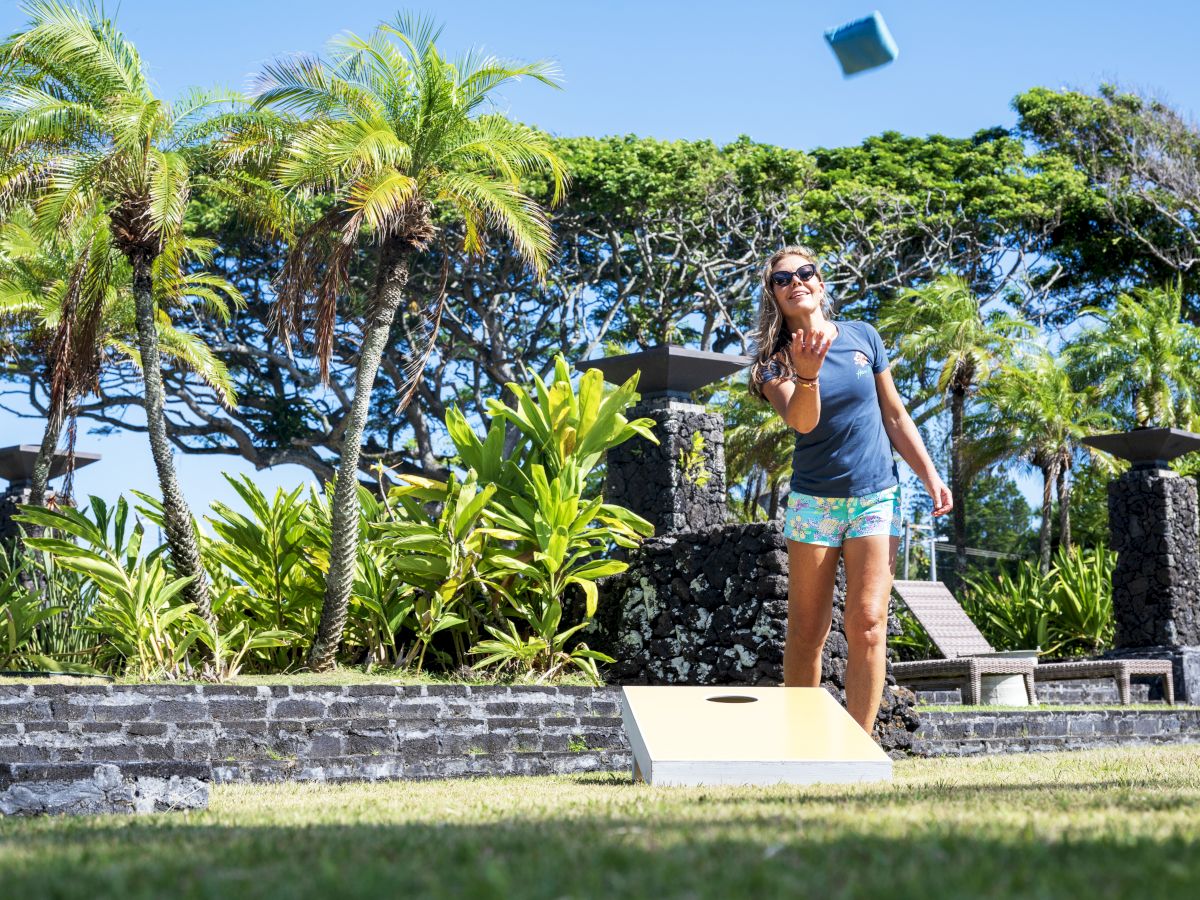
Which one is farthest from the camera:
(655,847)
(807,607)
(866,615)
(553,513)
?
(553,513)

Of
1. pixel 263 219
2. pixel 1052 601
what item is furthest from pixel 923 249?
pixel 263 219

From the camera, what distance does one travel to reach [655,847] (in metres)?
1.99

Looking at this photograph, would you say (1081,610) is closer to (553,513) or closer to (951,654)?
(951,654)

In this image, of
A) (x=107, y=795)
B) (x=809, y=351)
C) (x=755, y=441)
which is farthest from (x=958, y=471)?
(x=107, y=795)

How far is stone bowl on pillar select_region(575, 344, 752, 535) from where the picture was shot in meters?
8.55

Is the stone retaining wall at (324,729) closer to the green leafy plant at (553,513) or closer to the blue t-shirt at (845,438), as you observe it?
the green leafy plant at (553,513)

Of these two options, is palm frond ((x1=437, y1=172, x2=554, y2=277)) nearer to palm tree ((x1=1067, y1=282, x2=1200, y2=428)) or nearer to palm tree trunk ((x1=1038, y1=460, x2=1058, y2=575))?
palm tree ((x1=1067, y1=282, x2=1200, y2=428))

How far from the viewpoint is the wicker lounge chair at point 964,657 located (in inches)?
444

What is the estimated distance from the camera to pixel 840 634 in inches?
258

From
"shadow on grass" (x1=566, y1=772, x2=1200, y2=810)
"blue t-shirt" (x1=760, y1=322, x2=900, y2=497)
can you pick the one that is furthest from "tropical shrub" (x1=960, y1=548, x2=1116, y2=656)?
"shadow on grass" (x1=566, y1=772, x2=1200, y2=810)

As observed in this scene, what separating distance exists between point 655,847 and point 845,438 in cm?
244

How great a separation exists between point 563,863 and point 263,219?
1010 centimetres

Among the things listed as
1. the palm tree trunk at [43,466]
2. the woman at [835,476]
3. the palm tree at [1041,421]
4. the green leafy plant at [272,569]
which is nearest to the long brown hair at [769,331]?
the woman at [835,476]

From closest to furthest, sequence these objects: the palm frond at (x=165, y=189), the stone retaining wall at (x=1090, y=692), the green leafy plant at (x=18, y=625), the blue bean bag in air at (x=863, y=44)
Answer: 1. the blue bean bag in air at (x=863, y=44)
2. the green leafy plant at (x=18, y=625)
3. the palm frond at (x=165, y=189)
4. the stone retaining wall at (x=1090, y=692)
